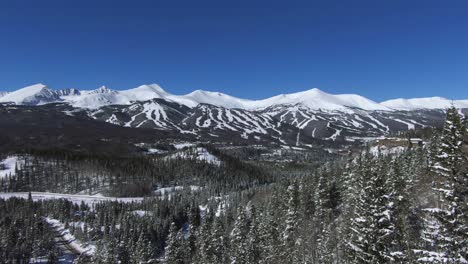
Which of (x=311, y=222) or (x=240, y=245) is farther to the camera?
(x=311, y=222)

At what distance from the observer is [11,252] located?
12812cm

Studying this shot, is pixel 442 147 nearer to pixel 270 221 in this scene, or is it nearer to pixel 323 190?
pixel 270 221

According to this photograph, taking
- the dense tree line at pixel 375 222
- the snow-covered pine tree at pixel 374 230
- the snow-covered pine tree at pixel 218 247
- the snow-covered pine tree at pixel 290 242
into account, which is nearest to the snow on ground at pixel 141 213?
the dense tree line at pixel 375 222

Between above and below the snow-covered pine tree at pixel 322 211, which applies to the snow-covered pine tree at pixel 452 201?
above

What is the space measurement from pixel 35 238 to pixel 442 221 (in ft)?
503

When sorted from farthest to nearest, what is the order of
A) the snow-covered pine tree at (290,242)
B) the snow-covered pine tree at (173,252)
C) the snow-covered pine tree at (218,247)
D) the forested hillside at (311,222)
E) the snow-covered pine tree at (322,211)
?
the snow-covered pine tree at (218,247), the snow-covered pine tree at (322,211), the snow-covered pine tree at (290,242), the snow-covered pine tree at (173,252), the forested hillside at (311,222)

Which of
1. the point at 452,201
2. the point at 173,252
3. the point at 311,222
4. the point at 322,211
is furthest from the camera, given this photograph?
the point at 311,222

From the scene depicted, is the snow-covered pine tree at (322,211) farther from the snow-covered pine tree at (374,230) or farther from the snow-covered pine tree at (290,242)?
the snow-covered pine tree at (374,230)

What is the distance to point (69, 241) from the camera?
524 feet

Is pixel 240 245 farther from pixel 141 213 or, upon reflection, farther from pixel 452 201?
pixel 141 213

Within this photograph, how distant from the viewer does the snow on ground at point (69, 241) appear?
14775cm

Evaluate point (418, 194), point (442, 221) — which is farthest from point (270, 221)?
point (442, 221)

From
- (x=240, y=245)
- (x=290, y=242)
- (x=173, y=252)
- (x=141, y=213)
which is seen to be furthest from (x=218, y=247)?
(x=141, y=213)

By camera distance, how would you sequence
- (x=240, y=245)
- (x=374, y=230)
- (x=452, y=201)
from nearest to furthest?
(x=452, y=201) < (x=374, y=230) < (x=240, y=245)
